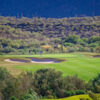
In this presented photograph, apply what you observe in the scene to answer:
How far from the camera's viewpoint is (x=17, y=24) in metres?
102

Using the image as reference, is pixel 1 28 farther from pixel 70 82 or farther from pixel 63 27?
pixel 70 82

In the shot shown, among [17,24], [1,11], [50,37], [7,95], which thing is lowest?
[7,95]

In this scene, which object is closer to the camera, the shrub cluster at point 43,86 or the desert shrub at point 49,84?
the shrub cluster at point 43,86

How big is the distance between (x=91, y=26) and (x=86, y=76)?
74.1 metres

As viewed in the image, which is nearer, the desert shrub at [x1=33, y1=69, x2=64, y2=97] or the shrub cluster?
the shrub cluster

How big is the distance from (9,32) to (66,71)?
6298cm

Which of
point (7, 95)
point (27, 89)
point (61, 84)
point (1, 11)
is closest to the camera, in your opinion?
point (7, 95)

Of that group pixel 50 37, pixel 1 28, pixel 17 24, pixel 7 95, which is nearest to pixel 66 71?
pixel 7 95

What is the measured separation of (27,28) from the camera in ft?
322

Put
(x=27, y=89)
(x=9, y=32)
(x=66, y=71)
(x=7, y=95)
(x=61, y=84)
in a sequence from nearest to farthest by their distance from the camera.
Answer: (x=7, y=95)
(x=27, y=89)
(x=61, y=84)
(x=66, y=71)
(x=9, y=32)

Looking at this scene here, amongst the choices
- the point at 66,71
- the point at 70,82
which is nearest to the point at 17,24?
the point at 66,71

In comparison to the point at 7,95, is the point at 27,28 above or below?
above

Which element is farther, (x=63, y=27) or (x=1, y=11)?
(x=1, y=11)

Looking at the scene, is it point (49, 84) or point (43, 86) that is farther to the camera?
point (49, 84)
